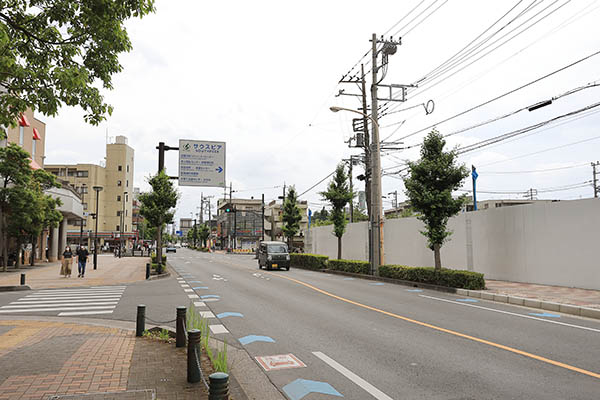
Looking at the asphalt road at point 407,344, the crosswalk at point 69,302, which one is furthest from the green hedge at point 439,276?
the crosswalk at point 69,302

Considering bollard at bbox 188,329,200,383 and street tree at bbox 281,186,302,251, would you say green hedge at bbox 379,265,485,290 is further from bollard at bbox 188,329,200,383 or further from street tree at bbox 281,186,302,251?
street tree at bbox 281,186,302,251

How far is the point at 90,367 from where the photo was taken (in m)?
5.74

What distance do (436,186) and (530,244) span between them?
4336 mm

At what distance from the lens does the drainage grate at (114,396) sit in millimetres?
4500

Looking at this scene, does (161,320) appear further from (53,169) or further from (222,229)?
(222,229)

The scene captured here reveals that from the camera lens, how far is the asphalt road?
512cm

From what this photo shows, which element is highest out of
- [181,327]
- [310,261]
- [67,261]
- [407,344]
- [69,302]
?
[67,261]

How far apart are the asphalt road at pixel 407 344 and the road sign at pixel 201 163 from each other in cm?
1110

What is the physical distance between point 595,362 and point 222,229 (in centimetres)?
10725

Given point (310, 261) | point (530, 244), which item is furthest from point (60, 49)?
point (310, 261)

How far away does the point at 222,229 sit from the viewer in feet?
362

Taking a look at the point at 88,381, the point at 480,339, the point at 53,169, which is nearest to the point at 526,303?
the point at 480,339

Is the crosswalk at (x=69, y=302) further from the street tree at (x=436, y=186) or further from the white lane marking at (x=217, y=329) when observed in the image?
the street tree at (x=436, y=186)

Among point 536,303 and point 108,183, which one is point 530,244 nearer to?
point 536,303
